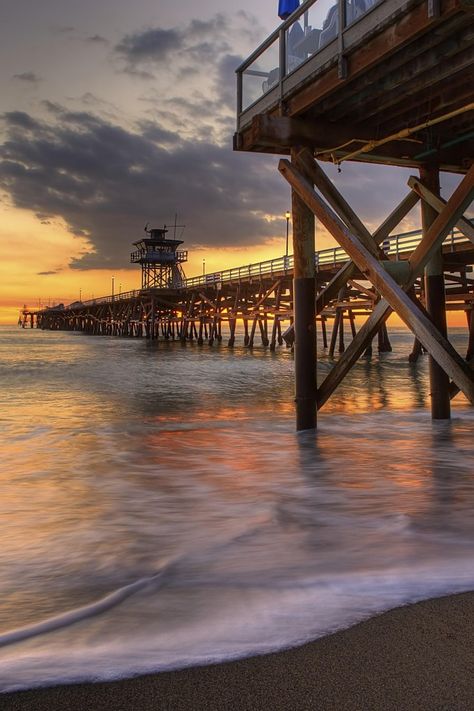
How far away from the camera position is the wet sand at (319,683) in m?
1.73

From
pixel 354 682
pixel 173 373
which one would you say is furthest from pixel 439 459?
pixel 173 373

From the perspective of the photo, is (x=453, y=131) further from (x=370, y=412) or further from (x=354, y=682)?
(x=354, y=682)

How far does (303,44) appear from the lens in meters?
6.60

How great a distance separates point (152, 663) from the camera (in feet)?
6.69

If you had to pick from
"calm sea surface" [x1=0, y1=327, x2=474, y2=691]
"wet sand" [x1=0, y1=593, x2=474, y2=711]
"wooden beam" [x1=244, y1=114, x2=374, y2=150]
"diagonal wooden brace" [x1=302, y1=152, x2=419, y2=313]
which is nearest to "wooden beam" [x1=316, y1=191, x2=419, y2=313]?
"diagonal wooden brace" [x1=302, y1=152, x2=419, y2=313]

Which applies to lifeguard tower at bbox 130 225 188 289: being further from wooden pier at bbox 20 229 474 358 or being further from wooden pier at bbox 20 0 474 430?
wooden pier at bbox 20 0 474 430

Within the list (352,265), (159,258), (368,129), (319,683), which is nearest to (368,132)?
(368,129)

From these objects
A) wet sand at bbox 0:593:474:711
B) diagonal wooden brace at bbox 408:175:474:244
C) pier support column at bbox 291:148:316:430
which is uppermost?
diagonal wooden brace at bbox 408:175:474:244

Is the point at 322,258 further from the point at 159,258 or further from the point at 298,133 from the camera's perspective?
the point at 159,258

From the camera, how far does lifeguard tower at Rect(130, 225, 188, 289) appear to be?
263 ft

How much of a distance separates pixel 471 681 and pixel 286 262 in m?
29.0

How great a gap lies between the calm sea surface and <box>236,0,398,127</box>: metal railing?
4096 millimetres

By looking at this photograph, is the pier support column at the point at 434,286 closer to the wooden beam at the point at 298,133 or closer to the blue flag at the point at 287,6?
the wooden beam at the point at 298,133

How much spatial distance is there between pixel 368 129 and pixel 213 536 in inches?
214
